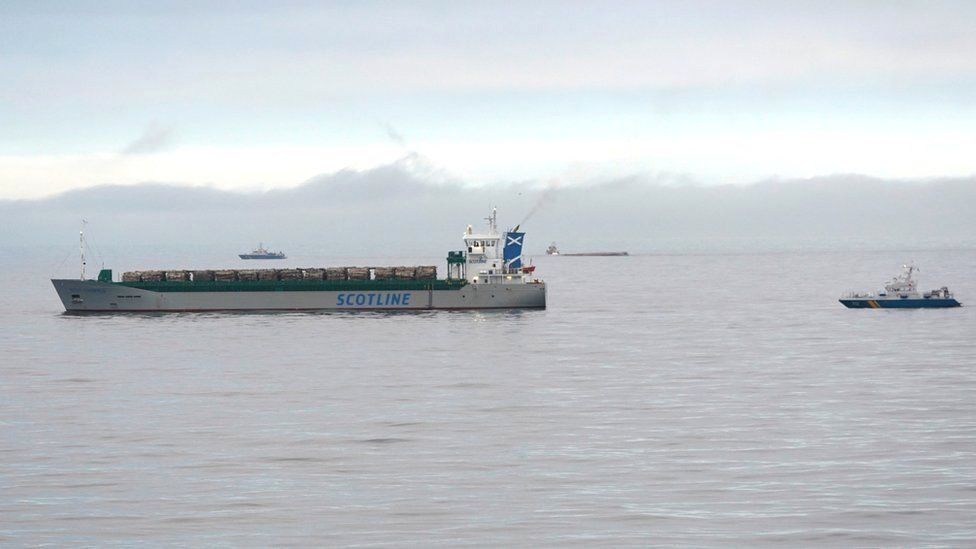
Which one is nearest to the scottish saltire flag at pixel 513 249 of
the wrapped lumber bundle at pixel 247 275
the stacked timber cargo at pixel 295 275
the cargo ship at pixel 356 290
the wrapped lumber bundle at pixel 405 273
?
the cargo ship at pixel 356 290

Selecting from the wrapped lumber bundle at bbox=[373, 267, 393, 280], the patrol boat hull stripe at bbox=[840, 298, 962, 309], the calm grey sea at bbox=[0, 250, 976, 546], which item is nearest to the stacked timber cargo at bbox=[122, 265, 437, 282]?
the wrapped lumber bundle at bbox=[373, 267, 393, 280]

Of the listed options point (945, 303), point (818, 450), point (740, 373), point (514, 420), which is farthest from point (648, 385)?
point (945, 303)

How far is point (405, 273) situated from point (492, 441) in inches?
2988

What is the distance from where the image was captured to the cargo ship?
11538 centimetres

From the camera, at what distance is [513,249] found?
116312 millimetres

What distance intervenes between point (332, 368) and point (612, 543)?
42508 mm

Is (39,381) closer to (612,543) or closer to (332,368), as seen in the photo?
(332,368)

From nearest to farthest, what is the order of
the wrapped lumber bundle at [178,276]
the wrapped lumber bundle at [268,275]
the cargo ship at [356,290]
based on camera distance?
the cargo ship at [356,290]
the wrapped lumber bundle at [268,275]
the wrapped lumber bundle at [178,276]

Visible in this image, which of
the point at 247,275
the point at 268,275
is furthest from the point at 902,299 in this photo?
the point at 247,275

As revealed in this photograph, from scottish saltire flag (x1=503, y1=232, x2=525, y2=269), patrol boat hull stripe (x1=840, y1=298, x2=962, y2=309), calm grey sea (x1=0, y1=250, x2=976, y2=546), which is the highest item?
scottish saltire flag (x1=503, y1=232, x2=525, y2=269)

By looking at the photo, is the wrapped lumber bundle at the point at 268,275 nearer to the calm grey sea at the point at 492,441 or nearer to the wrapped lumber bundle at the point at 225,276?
the wrapped lumber bundle at the point at 225,276

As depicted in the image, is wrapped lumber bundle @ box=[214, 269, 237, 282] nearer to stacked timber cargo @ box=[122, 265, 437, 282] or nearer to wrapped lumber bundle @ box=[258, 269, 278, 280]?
stacked timber cargo @ box=[122, 265, 437, 282]

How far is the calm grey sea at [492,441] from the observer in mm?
31859

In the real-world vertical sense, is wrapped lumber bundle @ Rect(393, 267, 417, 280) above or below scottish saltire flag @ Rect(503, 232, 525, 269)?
below
